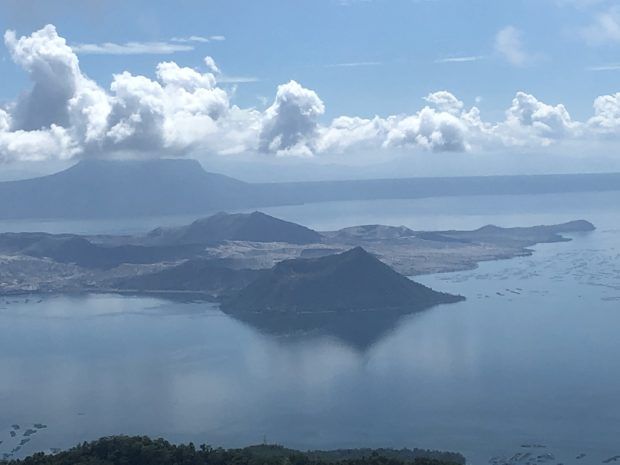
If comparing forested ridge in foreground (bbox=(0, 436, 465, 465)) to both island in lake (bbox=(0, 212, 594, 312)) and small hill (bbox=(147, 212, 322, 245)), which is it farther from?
small hill (bbox=(147, 212, 322, 245))

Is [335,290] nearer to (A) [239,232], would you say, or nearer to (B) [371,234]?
(A) [239,232]

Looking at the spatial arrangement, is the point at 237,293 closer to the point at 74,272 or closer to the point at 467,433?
the point at 74,272

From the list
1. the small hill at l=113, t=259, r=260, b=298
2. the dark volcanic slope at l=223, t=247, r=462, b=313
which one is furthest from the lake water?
the small hill at l=113, t=259, r=260, b=298

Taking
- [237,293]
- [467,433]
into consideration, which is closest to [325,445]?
[467,433]

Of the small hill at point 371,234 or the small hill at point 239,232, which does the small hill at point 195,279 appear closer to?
the small hill at point 239,232

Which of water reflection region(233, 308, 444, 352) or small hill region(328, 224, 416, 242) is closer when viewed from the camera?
water reflection region(233, 308, 444, 352)

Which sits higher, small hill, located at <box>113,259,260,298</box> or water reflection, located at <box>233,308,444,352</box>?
small hill, located at <box>113,259,260,298</box>
